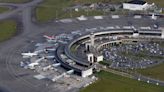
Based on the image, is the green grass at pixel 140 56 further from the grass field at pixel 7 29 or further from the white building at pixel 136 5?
the white building at pixel 136 5

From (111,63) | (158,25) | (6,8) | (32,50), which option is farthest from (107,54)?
A: (6,8)

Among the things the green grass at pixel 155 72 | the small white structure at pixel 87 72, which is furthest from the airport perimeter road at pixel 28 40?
the green grass at pixel 155 72

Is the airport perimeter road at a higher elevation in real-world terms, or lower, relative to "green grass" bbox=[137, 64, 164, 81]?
higher

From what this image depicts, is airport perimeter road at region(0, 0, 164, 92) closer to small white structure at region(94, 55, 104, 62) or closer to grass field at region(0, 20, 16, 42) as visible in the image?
grass field at region(0, 20, 16, 42)

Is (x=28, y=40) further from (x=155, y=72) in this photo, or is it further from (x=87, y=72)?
(x=155, y=72)

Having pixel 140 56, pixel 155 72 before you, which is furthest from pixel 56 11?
pixel 155 72

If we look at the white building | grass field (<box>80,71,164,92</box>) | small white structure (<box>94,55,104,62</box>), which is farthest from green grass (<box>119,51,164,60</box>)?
the white building
